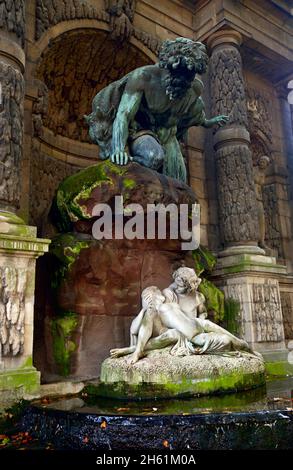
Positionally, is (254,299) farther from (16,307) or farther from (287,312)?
(16,307)

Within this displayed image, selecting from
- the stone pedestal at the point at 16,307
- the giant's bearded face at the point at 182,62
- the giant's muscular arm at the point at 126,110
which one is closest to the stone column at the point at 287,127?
the giant's bearded face at the point at 182,62

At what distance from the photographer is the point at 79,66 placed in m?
8.10

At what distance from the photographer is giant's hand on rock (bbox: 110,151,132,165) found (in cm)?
518

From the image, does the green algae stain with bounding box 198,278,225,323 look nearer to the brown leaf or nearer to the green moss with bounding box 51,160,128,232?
the green moss with bounding box 51,160,128,232

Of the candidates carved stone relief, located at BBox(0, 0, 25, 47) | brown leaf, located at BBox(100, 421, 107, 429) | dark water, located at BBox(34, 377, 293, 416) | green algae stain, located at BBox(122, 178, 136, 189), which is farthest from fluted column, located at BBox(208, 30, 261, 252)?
brown leaf, located at BBox(100, 421, 107, 429)

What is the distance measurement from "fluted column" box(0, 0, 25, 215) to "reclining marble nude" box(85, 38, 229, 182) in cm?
116

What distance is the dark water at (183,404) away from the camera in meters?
2.93

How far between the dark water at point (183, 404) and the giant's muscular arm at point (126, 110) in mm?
3144

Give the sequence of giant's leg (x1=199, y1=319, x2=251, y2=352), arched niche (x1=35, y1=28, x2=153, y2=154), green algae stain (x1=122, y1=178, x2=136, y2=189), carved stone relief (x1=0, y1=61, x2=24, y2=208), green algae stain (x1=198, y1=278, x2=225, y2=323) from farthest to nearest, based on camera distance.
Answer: arched niche (x1=35, y1=28, x2=153, y2=154)
green algae stain (x1=198, y1=278, x2=225, y2=323)
green algae stain (x1=122, y1=178, x2=136, y2=189)
carved stone relief (x1=0, y1=61, x2=24, y2=208)
giant's leg (x1=199, y1=319, x2=251, y2=352)

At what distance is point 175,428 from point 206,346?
48.7 inches

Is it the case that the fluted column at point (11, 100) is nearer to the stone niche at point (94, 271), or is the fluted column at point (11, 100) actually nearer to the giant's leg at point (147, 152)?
the stone niche at point (94, 271)

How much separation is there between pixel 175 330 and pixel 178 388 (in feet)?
1.87

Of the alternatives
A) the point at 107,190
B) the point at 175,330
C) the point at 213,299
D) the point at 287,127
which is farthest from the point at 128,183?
the point at 287,127

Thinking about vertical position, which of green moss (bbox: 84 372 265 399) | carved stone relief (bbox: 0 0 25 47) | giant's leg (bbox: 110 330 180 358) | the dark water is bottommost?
the dark water
